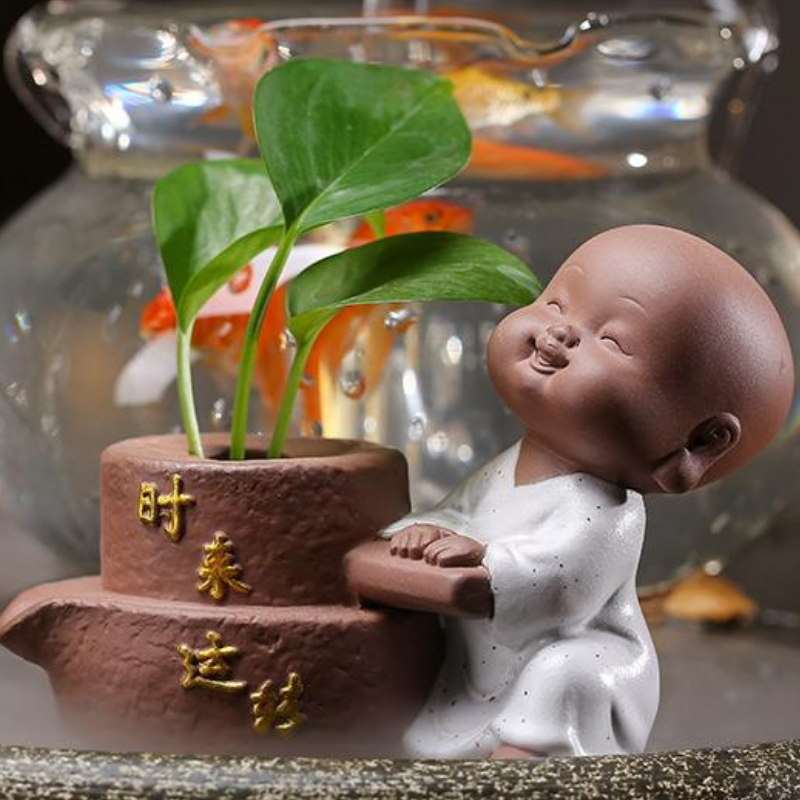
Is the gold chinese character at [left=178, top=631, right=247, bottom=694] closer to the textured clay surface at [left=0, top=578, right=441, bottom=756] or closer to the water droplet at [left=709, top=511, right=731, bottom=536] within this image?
the textured clay surface at [left=0, top=578, right=441, bottom=756]

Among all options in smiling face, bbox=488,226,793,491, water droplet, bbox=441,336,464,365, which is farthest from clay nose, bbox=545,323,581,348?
water droplet, bbox=441,336,464,365

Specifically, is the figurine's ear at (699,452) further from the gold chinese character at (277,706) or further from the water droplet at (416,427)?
the water droplet at (416,427)

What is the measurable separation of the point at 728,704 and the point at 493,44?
0.25 meters

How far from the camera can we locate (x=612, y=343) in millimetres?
443

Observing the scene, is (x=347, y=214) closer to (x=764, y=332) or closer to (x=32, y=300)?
(x=764, y=332)

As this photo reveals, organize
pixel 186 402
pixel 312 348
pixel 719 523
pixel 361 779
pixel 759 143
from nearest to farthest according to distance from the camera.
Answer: pixel 361 779 < pixel 186 402 < pixel 312 348 < pixel 719 523 < pixel 759 143

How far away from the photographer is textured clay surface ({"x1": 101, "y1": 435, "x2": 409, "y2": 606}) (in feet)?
1.49

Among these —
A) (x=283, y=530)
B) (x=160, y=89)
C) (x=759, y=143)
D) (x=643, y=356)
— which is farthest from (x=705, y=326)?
(x=759, y=143)

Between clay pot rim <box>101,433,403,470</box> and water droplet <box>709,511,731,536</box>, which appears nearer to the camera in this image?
clay pot rim <box>101,433,403,470</box>

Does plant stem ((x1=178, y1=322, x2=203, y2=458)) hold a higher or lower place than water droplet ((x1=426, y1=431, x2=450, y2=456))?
higher

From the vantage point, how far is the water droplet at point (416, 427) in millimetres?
681

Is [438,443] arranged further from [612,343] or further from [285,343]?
[612,343]

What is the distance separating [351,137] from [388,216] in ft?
0.54

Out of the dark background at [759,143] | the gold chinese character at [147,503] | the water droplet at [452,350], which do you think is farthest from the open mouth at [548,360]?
the dark background at [759,143]
